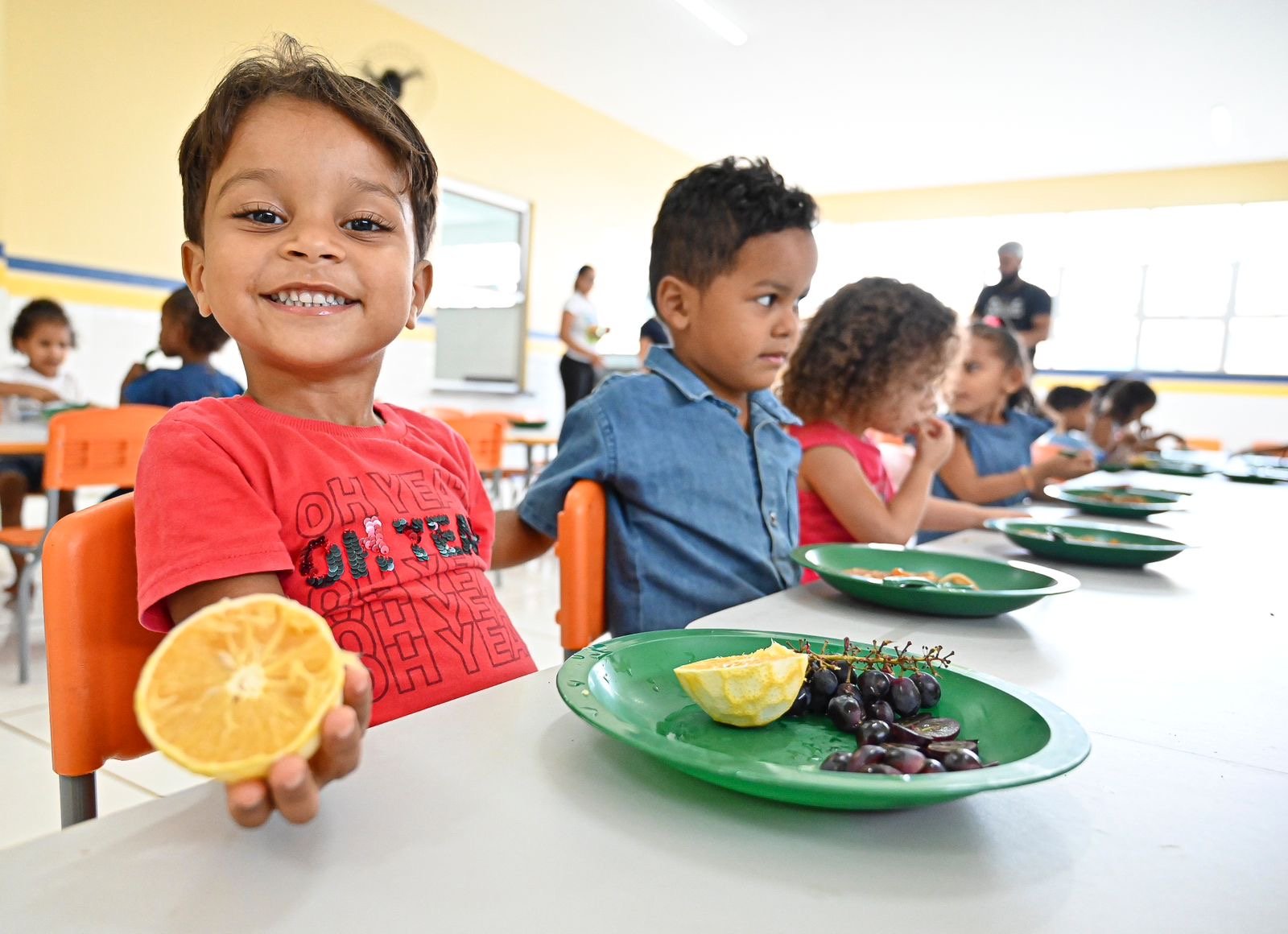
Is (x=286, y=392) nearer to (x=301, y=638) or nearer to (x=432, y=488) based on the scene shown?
(x=432, y=488)

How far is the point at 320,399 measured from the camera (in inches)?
36.2

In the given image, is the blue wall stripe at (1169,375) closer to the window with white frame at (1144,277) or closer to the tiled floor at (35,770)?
the window with white frame at (1144,277)

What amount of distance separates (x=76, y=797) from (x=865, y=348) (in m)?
1.69

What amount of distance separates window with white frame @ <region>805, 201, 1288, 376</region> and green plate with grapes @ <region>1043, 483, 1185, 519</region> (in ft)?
24.4

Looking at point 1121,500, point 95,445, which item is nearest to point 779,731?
point 1121,500

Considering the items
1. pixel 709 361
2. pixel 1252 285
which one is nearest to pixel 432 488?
pixel 709 361

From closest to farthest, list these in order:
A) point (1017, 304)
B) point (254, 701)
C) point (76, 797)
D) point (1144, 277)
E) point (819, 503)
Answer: point (254, 701)
point (76, 797)
point (819, 503)
point (1017, 304)
point (1144, 277)

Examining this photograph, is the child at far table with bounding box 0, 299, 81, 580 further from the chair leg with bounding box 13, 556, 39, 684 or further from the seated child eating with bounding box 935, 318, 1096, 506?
the seated child eating with bounding box 935, 318, 1096, 506

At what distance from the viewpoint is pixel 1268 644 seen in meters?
0.97

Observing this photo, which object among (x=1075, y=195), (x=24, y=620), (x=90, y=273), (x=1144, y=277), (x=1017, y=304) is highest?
(x=1075, y=195)

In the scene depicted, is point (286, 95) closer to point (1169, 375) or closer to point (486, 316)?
point (486, 316)

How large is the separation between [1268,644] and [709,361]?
829 mm

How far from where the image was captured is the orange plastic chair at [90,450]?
233 centimetres

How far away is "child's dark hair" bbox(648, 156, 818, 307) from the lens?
1.44 m
